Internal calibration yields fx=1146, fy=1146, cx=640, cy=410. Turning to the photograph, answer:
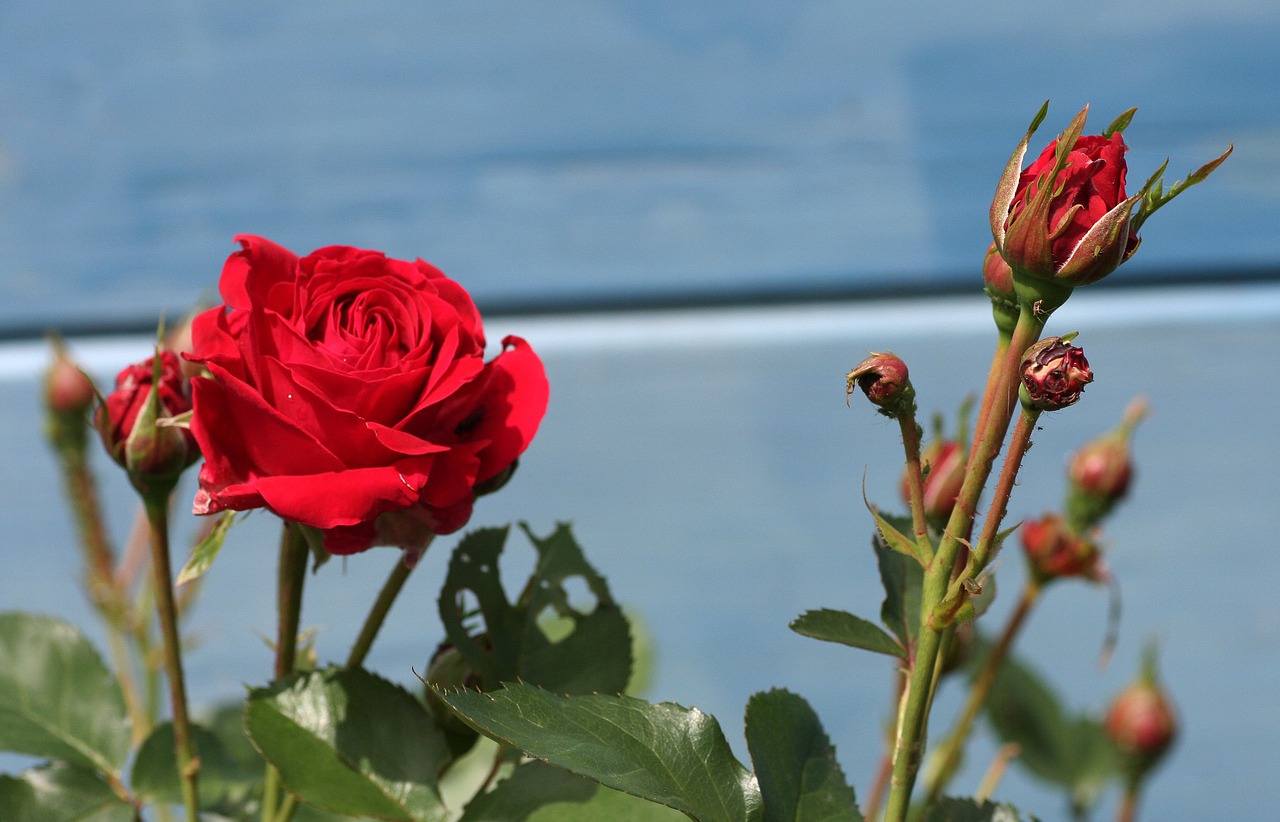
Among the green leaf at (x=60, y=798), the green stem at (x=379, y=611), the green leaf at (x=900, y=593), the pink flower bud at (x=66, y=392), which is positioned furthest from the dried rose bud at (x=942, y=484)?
the pink flower bud at (x=66, y=392)

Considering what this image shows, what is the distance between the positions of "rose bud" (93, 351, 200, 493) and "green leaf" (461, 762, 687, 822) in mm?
115

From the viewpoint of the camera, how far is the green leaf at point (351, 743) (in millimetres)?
265

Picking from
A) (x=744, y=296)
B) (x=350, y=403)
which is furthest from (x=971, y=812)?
(x=744, y=296)

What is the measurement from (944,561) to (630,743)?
0.07 metres

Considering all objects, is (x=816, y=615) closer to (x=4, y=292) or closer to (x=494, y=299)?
(x=494, y=299)

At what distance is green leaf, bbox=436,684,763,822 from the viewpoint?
201 mm

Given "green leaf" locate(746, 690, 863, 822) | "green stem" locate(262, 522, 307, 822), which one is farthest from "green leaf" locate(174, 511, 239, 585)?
"green leaf" locate(746, 690, 863, 822)

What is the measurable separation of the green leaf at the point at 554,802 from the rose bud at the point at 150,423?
115 millimetres

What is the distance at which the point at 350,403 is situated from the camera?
0.79 ft

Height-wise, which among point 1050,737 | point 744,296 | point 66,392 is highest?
point 744,296

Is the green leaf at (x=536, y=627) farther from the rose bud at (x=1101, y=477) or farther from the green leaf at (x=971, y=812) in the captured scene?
the rose bud at (x=1101, y=477)

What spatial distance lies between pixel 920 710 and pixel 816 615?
3cm

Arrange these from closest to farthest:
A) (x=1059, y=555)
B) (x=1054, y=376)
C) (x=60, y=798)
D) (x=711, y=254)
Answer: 1. (x=1054, y=376)
2. (x=60, y=798)
3. (x=1059, y=555)
4. (x=711, y=254)

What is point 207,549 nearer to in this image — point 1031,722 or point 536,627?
point 536,627
